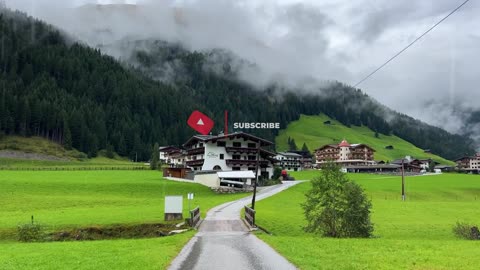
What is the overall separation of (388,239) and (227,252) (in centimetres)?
1399

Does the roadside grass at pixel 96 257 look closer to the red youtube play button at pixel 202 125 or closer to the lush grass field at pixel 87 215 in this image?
the lush grass field at pixel 87 215

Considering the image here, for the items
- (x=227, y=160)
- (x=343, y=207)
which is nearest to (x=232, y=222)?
(x=343, y=207)

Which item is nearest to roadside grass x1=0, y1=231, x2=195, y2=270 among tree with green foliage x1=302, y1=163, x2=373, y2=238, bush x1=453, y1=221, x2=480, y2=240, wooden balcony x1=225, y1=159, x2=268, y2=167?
tree with green foliage x1=302, y1=163, x2=373, y2=238

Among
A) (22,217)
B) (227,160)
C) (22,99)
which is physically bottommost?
(22,217)

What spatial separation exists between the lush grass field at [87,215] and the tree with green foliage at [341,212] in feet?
36.3

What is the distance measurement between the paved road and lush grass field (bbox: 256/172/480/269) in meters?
0.92

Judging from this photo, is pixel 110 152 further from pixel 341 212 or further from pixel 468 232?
pixel 468 232

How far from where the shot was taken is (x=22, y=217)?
152ft

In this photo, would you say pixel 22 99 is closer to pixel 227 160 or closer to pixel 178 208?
pixel 227 160

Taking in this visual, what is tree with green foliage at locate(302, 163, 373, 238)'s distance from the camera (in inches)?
1412

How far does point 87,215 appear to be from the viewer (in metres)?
46.8

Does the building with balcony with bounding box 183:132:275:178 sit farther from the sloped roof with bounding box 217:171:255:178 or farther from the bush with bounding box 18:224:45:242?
the bush with bounding box 18:224:45:242

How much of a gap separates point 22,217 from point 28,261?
2853cm

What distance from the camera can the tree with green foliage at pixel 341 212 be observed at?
3588 centimetres
